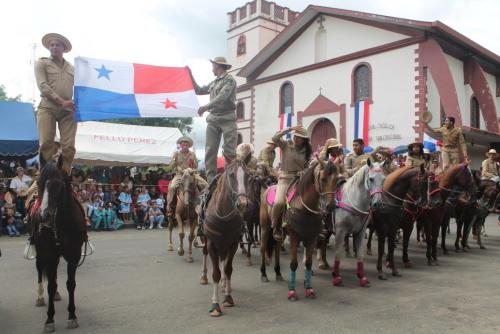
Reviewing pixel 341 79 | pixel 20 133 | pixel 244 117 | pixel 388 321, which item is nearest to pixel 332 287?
pixel 388 321

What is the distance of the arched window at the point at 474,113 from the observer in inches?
973

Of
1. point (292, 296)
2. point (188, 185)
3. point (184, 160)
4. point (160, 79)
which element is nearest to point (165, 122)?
point (184, 160)

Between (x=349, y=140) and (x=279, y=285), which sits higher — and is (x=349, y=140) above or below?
above

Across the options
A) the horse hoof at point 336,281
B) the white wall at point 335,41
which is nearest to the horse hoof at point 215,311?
the horse hoof at point 336,281

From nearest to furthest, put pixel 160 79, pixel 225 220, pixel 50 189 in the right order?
1. pixel 50 189
2. pixel 225 220
3. pixel 160 79

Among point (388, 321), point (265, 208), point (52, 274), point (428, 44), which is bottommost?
point (388, 321)

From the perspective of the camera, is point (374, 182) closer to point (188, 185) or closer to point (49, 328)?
point (188, 185)

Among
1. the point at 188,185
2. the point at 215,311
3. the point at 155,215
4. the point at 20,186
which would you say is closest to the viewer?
the point at 215,311

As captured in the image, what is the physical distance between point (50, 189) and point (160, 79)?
4726 mm

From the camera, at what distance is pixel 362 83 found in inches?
987

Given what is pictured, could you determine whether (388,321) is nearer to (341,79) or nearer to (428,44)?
(428,44)

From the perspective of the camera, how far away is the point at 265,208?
7.89m

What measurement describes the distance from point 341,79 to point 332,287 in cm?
2052

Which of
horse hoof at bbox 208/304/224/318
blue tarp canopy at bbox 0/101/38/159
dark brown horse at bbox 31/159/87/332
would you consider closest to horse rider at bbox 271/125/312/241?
horse hoof at bbox 208/304/224/318
